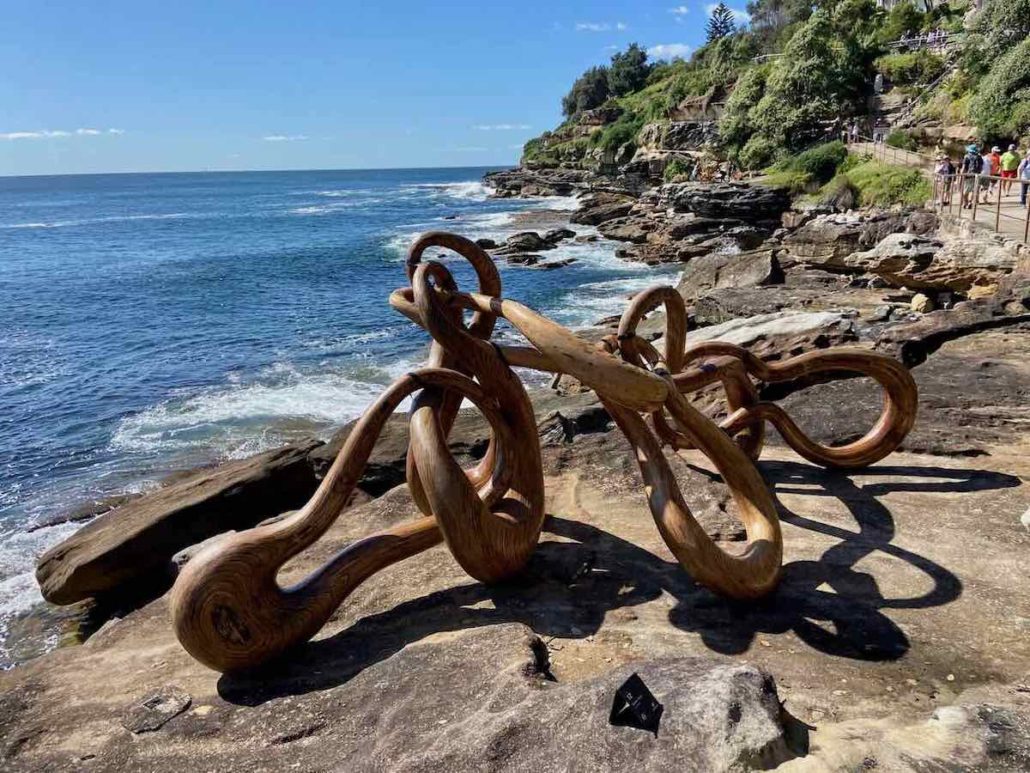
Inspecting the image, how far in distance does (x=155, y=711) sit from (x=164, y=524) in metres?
4.59

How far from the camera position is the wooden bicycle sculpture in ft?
13.8

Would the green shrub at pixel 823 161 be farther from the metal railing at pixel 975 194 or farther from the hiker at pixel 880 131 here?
the metal railing at pixel 975 194

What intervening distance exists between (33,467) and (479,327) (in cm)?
1146

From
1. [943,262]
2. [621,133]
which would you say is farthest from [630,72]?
[943,262]

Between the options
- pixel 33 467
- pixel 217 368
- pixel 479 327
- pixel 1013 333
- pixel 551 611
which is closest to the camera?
pixel 551 611

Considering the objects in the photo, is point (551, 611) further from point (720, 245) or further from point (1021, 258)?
point (720, 245)

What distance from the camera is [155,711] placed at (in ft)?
13.2

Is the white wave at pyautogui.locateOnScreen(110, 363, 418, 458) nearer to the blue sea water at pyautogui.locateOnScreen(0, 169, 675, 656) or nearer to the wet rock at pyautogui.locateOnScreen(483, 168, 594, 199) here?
the blue sea water at pyautogui.locateOnScreen(0, 169, 675, 656)

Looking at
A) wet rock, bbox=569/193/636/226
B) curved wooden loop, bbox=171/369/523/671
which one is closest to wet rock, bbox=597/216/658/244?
wet rock, bbox=569/193/636/226

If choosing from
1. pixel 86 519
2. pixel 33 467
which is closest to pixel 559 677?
pixel 86 519

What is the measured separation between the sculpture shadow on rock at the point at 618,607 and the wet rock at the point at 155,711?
219 millimetres

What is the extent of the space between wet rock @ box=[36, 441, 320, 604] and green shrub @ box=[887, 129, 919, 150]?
2828 cm

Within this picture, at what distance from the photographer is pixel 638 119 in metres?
72.2

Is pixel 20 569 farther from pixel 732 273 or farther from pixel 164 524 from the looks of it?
pixel 732 273
